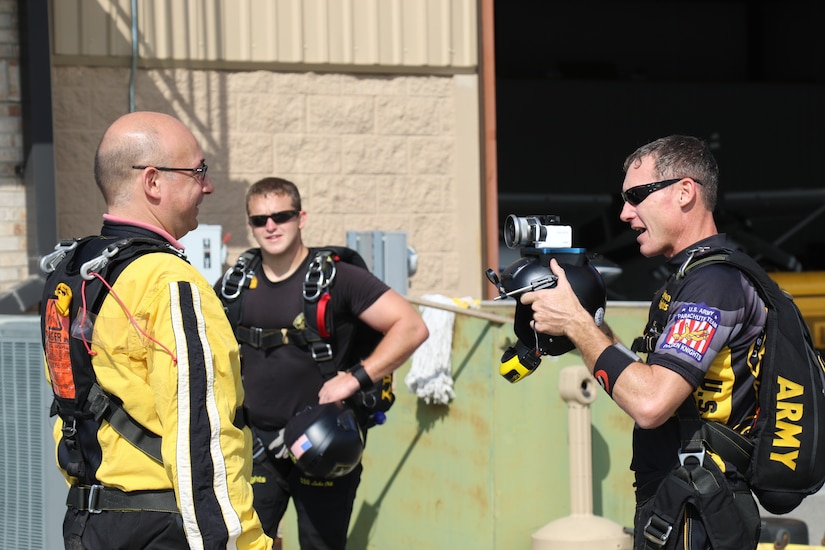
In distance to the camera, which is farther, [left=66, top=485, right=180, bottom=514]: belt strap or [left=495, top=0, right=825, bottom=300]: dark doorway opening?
[left=495, top=0, right=825, bottom=300]: dark doorway opening

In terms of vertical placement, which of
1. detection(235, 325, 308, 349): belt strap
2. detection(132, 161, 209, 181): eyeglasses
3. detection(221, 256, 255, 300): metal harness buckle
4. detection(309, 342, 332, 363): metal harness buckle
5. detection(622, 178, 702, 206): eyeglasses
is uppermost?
detection(132, 161, 209, 181): eyeglasses

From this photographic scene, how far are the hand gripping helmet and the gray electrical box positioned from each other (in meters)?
3.71

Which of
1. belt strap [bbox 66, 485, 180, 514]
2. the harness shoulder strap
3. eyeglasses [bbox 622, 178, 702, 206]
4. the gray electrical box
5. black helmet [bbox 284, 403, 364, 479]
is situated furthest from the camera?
the gray electrical box

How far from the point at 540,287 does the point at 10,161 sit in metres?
5.43

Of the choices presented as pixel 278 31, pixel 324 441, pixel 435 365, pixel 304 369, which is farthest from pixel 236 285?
pixel 278 31

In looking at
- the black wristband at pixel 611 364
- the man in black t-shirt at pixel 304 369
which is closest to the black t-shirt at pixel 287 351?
the man in black t-shirt at pixel 304 369

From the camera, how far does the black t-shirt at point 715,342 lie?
126 inches

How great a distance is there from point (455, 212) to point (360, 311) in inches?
143

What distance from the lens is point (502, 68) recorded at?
1147 inches

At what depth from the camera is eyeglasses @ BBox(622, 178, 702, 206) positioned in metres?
3.46

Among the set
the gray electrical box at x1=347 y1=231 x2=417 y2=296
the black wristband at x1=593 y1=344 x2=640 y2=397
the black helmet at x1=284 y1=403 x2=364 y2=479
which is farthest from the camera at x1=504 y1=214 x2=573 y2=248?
the gray electrical box at x1=347 y1=231 x2=417 y2=296

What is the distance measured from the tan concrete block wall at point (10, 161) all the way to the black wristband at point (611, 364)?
5.44m

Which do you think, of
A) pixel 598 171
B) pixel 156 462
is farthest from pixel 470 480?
pixel 598 171

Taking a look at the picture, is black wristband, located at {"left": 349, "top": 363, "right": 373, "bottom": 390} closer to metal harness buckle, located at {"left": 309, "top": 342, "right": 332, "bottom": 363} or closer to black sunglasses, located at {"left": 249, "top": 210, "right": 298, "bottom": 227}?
metal harness buckle, located at {"left": 309, "top": 342, "right": 332, "bottom": 363}
